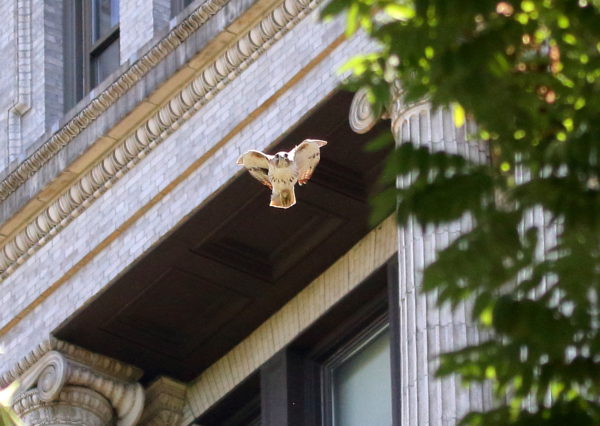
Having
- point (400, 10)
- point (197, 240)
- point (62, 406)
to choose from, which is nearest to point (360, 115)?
point (197, 240)

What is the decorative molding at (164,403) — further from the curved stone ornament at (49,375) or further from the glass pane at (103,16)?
the glass pane at (103,16)

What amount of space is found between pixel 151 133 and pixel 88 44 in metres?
3.33

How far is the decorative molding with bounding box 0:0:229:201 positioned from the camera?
22.6m

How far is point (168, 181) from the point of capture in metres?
23.0

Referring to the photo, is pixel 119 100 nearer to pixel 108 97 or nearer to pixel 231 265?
pixel 108 97

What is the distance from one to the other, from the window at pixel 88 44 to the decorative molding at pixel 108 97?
5.46ft

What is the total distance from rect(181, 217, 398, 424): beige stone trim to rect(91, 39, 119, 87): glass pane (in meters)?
3.50

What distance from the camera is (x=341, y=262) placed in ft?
76.0

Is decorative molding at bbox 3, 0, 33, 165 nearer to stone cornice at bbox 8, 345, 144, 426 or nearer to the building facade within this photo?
the building facade

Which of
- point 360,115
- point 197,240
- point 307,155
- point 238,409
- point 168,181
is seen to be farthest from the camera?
point 238,409

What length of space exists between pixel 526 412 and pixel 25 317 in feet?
50.9

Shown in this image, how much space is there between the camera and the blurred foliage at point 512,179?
9.75 m

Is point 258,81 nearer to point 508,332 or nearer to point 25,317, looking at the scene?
point 25,317

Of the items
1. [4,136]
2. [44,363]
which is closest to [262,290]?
[44,363]
